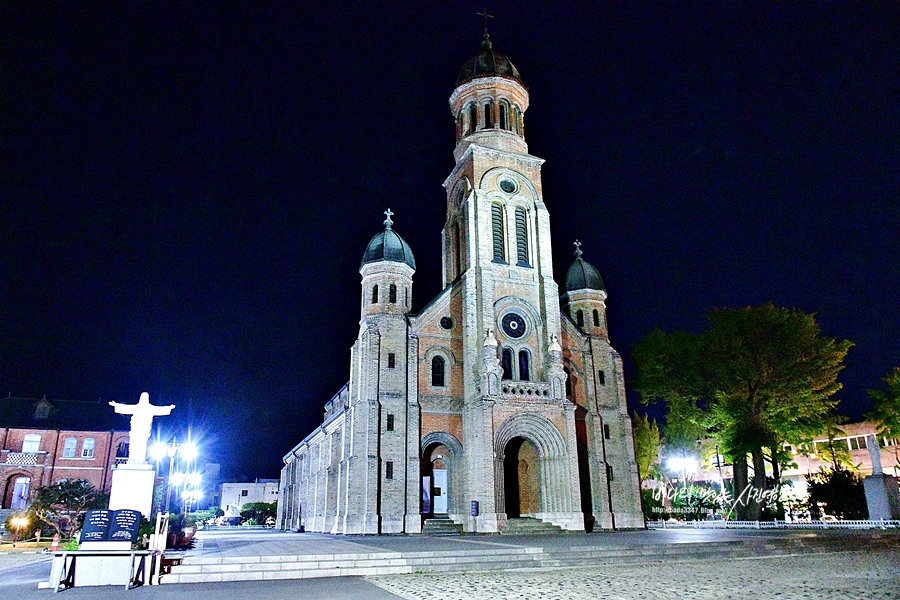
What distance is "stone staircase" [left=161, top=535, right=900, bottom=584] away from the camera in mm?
15828

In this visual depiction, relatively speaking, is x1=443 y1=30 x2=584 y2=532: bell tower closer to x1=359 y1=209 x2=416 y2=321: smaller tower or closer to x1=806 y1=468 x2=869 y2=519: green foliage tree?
x1=359 y1=209 x2=416 y2=321: smaller tower

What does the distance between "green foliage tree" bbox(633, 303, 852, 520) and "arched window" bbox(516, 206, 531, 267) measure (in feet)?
42.1

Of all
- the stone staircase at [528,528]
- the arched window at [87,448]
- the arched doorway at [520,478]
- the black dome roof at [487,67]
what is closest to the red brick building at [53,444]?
the arched window at [87,448]

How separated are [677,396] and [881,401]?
14.7m

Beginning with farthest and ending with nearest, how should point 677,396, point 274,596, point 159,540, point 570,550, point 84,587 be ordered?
point 677,396
point 570,550
point 159,540
point 84,587
point 274,596

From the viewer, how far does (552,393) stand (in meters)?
34.2

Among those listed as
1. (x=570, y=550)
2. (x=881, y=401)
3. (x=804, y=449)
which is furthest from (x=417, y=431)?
(x=881, y=401)

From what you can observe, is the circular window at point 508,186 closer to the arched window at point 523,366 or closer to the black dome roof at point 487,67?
the black dome roof at point 487,67

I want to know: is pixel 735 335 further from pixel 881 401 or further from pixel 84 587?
pixel 84 587

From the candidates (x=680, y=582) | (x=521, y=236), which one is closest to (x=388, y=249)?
(x=521, y=236)

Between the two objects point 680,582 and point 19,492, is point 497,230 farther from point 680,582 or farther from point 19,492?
point 19,492

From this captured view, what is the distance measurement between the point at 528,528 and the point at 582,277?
1715cm

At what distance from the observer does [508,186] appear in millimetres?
38719

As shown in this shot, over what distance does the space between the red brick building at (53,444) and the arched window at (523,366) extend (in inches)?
1573
